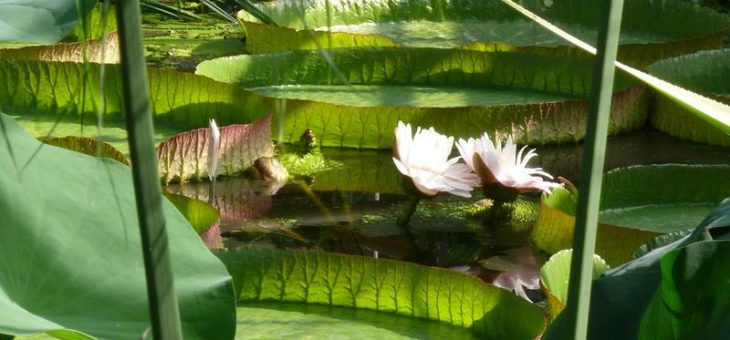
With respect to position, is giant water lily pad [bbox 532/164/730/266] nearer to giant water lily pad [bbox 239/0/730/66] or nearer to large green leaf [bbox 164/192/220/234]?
large green leaf [bbox 164/192/220/234]

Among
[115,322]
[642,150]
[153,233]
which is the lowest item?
[642,150]

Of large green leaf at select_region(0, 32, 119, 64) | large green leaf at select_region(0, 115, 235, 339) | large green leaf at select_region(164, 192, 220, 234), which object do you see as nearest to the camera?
large green leaf at select_region(0, 115, 235, 339)

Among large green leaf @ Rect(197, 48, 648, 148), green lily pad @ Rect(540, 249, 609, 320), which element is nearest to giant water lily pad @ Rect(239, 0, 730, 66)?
large green leaf @ Rect(197, 48, 648, 148)

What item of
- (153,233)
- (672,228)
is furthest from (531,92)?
(153,233)

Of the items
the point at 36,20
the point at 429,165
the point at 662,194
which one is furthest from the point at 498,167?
the point at 36,20

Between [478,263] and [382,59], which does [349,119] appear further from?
[478,263]

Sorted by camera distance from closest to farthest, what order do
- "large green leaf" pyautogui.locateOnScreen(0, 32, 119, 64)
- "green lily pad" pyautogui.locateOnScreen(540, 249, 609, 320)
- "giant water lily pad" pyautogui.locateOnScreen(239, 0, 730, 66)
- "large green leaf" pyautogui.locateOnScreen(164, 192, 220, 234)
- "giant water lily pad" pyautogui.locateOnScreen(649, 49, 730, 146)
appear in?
"green lily pad" pyautogui.locateOnScreen(540, 249, 609, 320) → "large green leaf" pyautogui.locateOnScreen(164, 192, 220, 234) → "giant water lily pad" pyautogui.locateOnScreen(649, 49, 730, 146) → "large green leaf" pyautogui.locateOnScreen(0, 32, 119, 64) → "giant water lily pad" pyautogui.locateOnScreen(239, 0, 730, 66)
